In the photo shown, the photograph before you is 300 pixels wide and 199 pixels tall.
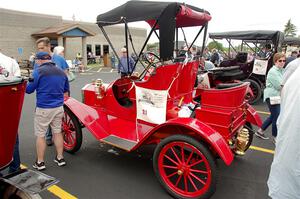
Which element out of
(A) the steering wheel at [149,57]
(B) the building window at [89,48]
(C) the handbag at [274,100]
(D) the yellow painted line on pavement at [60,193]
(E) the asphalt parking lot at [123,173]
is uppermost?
(B) the building window at [89,48]

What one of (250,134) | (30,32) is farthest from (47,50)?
(30,32)

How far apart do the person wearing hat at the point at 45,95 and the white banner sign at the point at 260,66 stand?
22.2 ft

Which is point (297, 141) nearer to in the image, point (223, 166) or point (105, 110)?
point (223, 166)

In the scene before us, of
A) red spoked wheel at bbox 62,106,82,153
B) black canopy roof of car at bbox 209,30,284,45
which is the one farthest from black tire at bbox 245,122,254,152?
black canopy roof of car at bbox 209,30,284,45

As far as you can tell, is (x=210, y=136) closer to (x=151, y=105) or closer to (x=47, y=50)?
(x=151, y=105)

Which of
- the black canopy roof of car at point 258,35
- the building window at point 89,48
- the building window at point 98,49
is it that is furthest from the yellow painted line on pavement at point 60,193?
the building window at point 98,49

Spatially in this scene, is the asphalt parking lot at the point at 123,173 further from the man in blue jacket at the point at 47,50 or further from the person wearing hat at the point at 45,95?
the person wearing hat at the point at 45,95

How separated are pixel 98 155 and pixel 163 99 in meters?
1.64

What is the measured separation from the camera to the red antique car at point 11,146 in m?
2.12

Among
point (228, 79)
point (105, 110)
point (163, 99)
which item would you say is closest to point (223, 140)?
point (163, 99)

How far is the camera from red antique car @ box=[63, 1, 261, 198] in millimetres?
3033

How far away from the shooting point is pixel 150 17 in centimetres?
340

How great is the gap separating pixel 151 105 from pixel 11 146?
1773mm

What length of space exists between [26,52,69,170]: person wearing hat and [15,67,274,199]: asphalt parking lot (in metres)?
0.55
